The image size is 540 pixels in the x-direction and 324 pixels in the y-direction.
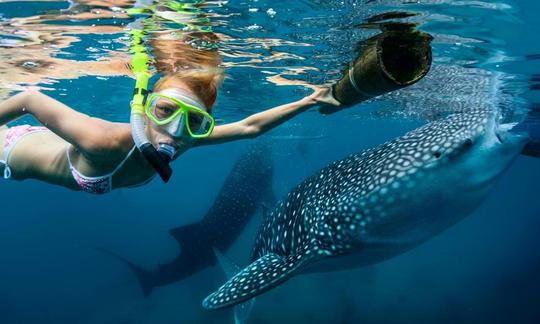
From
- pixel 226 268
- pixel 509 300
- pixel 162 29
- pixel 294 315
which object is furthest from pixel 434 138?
pixel 509 300

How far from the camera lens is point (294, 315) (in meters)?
14.2

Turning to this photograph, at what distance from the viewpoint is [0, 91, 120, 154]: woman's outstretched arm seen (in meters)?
4.21

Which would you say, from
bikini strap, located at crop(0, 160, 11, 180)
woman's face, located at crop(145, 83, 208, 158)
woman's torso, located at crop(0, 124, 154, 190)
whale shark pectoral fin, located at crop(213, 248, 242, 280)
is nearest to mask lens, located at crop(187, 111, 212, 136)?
woman's face, located at crop(145, 83, 208, 158)

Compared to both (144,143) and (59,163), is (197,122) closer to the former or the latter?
(144,143)

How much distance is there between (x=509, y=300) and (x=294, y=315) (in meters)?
9.46

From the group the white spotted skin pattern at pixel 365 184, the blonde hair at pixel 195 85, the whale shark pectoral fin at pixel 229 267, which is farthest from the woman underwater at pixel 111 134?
the whale shark pectoral fin at pixel 229 267

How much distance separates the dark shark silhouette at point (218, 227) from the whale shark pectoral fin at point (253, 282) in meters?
5.81

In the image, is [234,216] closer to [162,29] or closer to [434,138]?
[162,29]

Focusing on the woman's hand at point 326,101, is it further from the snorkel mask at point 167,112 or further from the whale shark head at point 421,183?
the snorkel mask at point 167,112

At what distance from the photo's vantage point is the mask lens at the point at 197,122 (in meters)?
4.26

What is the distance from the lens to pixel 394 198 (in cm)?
468

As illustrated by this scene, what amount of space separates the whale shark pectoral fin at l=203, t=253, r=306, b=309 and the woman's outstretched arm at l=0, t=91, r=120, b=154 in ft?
6.90

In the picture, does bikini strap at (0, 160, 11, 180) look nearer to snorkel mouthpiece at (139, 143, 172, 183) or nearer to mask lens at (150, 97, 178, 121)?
mask lens at (150, 97, 178, 121)

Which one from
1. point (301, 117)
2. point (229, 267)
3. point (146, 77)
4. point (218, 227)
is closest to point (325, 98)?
point (146, 77)
